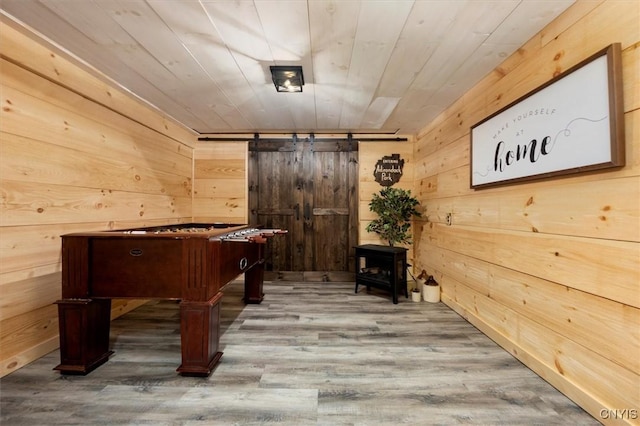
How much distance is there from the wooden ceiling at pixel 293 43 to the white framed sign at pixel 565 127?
43cm

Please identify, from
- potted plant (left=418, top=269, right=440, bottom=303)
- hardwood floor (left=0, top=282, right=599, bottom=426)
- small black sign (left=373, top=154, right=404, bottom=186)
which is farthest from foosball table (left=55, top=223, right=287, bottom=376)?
small black sign (left=373, top=154, right=404, bottom=186)

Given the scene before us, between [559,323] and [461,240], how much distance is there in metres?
1.08

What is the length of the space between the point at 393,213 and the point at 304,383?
2.31 metres

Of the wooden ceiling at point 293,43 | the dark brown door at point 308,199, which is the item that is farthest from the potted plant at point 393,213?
the wooden ceiling at point 293,43

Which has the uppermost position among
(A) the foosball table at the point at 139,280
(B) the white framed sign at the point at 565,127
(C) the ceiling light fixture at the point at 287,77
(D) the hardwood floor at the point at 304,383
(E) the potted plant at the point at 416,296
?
(C) the ceiling light fixture at the point at 287,77

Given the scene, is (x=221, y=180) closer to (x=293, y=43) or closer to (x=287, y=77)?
(x=287, y=77)

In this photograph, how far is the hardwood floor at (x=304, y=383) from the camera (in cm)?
131

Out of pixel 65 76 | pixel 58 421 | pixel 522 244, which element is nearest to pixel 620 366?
pixel 522 244

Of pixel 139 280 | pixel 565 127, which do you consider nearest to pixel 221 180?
pixel 139 280

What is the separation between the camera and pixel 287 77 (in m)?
2.10

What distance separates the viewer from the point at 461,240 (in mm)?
2494

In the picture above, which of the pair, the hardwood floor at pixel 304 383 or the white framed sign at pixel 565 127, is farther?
the hardwood floor at pixel 304 383

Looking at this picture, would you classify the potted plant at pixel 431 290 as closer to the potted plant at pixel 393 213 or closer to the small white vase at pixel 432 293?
the small white vase at pixel 432 293

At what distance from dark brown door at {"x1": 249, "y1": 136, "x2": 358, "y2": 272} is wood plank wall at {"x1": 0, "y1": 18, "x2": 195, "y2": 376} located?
166 cm
